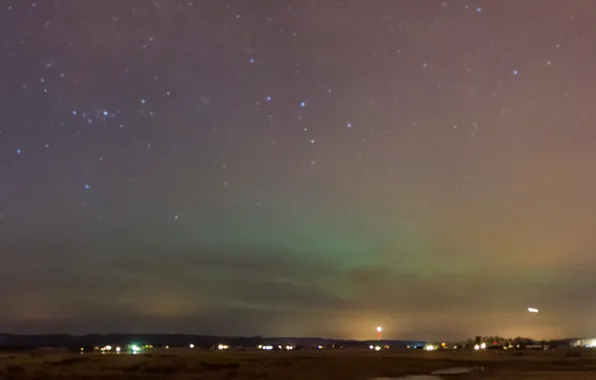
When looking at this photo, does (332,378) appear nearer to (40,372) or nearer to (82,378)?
(82,378)

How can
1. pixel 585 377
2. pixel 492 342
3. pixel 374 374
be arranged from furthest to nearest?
pixel 492 342 → pixel 374 374 → pixel 585 377

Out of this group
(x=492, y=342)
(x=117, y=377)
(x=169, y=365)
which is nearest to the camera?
(x=117, y=377)

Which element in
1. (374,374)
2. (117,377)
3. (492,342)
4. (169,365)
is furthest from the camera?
(492,342)

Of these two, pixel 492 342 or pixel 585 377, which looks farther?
pixel 492 342

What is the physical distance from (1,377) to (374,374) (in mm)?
24485

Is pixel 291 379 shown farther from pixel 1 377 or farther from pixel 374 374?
pixel 1 377

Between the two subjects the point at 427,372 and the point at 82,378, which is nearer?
the point at 82,378

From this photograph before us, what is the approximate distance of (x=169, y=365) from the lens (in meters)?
57.0

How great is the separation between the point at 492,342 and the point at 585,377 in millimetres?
108494

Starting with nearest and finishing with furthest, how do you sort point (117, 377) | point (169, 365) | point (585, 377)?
point (585, 377) < point (117, 377) < point (169, 365)

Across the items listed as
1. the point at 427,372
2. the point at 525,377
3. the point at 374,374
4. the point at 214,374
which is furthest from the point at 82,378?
the point at 525,377

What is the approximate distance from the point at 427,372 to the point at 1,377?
29.4 m

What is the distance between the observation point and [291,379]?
4234cm

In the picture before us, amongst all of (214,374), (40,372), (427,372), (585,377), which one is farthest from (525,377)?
(40,372)
